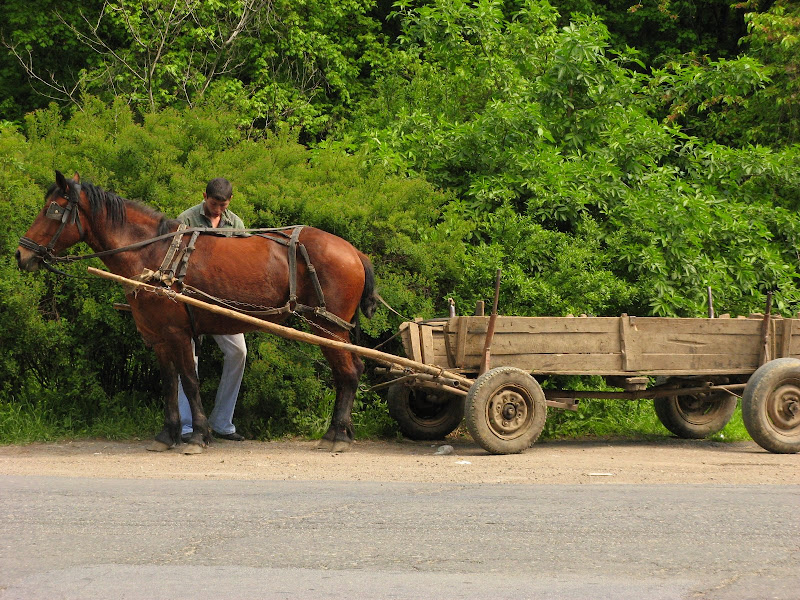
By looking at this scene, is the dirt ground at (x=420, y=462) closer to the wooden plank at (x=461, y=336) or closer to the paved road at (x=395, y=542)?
the paved road at (x=395, y=542)

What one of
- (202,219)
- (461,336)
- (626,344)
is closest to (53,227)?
(202,219)

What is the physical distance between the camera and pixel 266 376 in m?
10.4

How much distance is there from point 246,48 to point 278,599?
17.7 metres

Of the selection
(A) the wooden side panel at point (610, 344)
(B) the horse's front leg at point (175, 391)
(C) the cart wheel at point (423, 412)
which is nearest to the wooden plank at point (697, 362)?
(A) the wooden side panel at point (610, 344)

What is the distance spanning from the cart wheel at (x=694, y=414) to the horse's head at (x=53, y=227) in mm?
6045

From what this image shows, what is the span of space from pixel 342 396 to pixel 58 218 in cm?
306

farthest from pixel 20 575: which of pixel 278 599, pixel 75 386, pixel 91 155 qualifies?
pixel 91 155

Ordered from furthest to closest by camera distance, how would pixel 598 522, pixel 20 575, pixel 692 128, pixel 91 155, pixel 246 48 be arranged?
pixel 246 48 → pixel 692 128 → pixel 91 155 → pixel 598 522 → pixel 20 575

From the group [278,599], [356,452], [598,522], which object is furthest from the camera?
[356,452]

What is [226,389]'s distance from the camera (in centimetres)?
1025

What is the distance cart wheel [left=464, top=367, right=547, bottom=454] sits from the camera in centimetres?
888

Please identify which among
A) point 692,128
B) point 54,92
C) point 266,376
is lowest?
point 266,376

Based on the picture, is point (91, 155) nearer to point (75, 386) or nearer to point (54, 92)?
point (75, 386)

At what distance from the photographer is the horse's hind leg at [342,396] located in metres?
9.77
